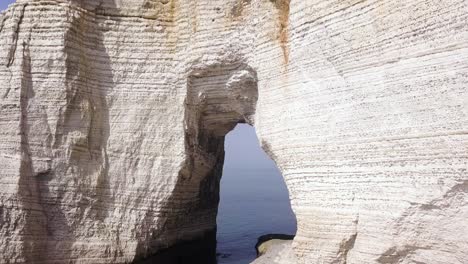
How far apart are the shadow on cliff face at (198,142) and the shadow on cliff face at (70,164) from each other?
3.98 feet

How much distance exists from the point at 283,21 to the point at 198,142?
2872 millimetres

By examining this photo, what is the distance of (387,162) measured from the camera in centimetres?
522

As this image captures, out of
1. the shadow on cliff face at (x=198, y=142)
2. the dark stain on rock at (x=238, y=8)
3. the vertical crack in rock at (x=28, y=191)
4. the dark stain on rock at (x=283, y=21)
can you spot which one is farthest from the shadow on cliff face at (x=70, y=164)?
the dark stain on rock at (x=283, y=21)

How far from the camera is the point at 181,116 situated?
8133mm

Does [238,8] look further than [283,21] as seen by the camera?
Yes

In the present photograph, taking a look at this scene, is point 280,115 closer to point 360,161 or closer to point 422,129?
point 360,161

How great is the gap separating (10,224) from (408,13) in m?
6.57

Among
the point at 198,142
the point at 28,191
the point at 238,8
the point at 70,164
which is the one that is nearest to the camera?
the point at 238,8

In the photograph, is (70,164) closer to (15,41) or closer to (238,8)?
(15,41)

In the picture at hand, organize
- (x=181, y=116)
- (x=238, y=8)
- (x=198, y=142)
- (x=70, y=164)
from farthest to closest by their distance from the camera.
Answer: (x=198, y=142), (x=181, y=116), (x=70, y=164), (x=238, y=8)

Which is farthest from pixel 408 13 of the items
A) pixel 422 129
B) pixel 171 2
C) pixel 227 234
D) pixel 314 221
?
pixel 227 234

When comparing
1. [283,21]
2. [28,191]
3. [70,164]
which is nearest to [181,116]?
[70,164]

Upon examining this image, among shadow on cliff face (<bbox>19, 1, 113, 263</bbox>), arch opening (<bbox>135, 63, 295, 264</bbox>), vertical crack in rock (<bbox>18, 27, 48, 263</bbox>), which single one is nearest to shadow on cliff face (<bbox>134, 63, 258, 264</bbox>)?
arch opening (<bbox>135, 63, 295, 264</bbox>)

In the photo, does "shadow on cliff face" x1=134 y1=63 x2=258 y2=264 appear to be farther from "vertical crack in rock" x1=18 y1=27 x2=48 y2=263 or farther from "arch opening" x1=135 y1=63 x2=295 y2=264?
"vertical crack in rock" x1=18 y1=27 x2=48 y2=263
